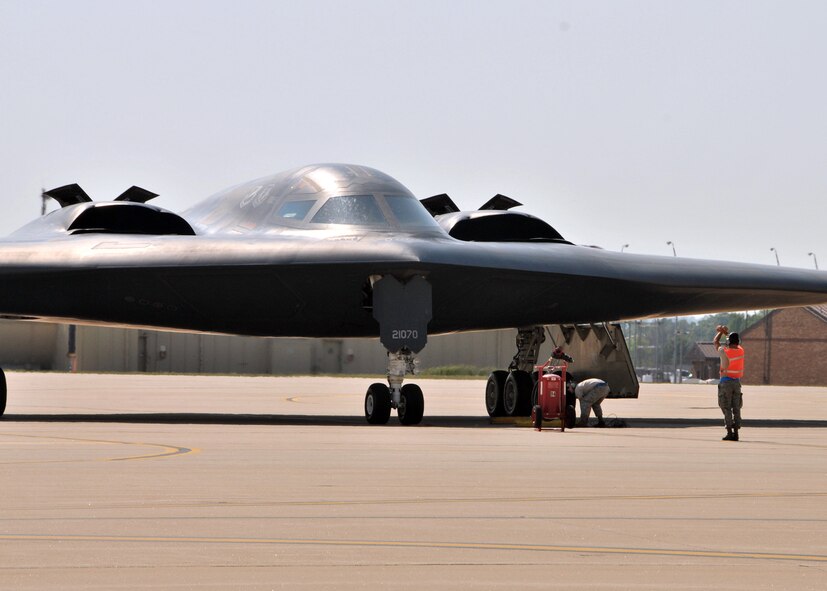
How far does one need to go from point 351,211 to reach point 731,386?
733cm

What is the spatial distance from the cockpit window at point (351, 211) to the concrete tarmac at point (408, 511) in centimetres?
499

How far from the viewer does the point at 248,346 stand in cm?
7838

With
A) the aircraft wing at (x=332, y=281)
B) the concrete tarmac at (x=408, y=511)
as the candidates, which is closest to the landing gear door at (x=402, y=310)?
the aircraft wing at (x=332, y=281)

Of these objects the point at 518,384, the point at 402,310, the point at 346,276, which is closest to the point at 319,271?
the point at 346,276

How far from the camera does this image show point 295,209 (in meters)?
22.8

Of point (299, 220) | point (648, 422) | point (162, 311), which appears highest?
point (299, 220)

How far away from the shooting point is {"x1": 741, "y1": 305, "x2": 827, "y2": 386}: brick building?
90.0 meters

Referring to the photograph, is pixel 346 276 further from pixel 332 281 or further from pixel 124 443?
pixel 124 443

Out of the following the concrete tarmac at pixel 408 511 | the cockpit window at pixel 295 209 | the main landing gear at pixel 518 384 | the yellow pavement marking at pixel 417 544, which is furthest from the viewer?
the main landing gear at pixel 518 384

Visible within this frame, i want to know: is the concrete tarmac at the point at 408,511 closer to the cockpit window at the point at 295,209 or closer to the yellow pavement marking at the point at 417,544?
the yellow pavement marking at the point at 417,544

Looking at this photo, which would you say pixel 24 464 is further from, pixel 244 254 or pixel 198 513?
pixel 244 254

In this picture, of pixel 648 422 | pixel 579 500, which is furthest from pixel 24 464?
pixel 648 422

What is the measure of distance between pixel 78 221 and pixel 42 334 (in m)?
58.9

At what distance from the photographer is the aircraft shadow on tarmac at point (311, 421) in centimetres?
2147
